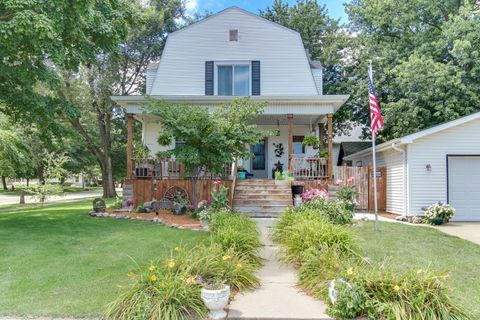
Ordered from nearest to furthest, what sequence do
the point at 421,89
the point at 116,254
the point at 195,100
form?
the point at 116,254 < the point at 195,100 < the point at 421,89

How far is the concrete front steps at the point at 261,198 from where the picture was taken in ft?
37.2

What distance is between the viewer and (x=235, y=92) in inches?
584

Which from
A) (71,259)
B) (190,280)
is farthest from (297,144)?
(190,280)

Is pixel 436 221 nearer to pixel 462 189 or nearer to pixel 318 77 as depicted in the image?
pixel 462 189

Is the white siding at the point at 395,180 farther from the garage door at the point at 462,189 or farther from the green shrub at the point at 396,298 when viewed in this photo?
the green shrub at the point at 396,298

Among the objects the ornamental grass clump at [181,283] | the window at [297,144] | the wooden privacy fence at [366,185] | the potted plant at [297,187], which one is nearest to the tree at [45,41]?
the ornamental grass clump at [181,283]

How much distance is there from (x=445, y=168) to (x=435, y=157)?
1.70ft

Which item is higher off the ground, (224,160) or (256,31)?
(256,31)

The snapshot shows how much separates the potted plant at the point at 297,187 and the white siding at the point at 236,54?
4580mm

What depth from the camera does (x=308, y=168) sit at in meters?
12.7

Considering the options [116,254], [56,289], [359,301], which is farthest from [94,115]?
[359,301]

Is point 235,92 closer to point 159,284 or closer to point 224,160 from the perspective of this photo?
point 224,160

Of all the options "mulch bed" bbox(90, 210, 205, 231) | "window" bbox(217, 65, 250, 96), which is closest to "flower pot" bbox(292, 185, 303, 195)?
"mulch bed" bbox(90, 210, 205, 231)

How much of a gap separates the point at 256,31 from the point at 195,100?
191 inches
